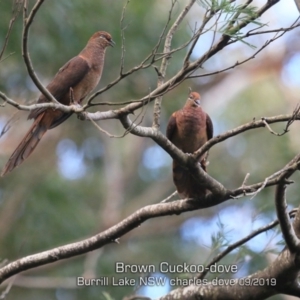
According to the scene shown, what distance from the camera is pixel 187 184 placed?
3537 millimetres

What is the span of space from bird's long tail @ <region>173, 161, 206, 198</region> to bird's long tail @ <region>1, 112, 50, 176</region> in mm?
1005

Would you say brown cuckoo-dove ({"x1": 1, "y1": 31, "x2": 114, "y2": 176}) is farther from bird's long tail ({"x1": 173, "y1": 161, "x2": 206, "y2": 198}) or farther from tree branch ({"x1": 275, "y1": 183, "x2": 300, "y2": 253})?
tree branch ({"x1": 275, "y1": 183, "x2": 300, "y2": 253})

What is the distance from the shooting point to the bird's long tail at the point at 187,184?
11.3ft

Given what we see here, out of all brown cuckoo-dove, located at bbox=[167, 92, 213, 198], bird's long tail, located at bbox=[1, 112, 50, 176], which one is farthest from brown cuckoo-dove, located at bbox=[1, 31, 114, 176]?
brown cuckoo-dove, located at bbox=[167, 92, 213, 198]

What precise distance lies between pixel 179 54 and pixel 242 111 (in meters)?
4.20

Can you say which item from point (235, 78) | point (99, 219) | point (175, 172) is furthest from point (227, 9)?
point (235, 78)

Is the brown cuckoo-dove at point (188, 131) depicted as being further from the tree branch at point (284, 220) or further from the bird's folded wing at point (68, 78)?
the bird's folded wing at point (68, 78)

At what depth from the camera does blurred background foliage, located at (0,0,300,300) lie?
26.2 ft

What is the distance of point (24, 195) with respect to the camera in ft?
31.4

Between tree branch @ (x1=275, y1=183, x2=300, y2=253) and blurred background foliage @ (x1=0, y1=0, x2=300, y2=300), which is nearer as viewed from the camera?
tree branch @ (x1=275, y1=183, x2=300, y2=253)

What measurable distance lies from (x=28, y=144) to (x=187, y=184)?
1.23 meters

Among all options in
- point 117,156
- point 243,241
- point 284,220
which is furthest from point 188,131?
point 117,156

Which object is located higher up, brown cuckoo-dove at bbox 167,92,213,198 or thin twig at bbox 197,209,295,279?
brown cuckoo-dove at bbox 167,92,213,198

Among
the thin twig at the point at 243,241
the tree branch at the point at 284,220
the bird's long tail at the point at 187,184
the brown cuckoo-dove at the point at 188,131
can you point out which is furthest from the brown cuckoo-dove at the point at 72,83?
the tree branch at the point at 284,220
